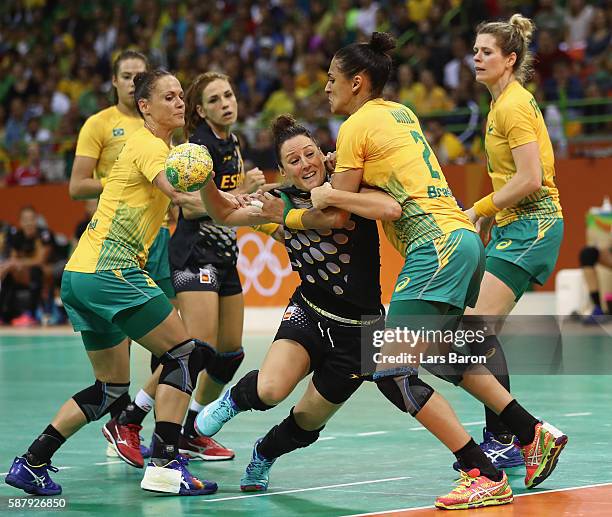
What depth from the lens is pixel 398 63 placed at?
18500 mm

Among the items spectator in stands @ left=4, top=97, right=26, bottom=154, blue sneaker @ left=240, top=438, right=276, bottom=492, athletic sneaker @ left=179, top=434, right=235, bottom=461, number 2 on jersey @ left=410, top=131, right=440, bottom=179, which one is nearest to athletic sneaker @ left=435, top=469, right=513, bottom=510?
blue sneaker @ left=240, top=438, right=276, bottom=492

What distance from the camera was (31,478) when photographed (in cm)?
605

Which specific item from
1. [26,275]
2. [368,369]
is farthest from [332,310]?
[26,275]

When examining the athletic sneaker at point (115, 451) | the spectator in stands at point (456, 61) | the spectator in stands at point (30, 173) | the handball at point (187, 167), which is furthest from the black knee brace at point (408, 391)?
the spectator in stands at point (30, 173)

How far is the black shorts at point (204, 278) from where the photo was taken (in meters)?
7.29

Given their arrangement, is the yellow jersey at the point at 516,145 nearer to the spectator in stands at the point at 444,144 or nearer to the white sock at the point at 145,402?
the white sock at the point at 145,402

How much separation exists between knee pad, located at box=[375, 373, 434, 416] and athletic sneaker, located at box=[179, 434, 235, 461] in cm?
192

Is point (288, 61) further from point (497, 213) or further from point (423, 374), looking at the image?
point (497, 213)

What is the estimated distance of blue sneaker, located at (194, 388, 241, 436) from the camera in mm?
6152

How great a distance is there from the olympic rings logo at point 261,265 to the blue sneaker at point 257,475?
9334 millimetres

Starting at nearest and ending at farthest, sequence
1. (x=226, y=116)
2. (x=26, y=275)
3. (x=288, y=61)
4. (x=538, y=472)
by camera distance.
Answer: (x=538, y=472) < (x=226, y=116) < (x=26, y=275) < (x=288, y=61)

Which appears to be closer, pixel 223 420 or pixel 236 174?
pixel 223 420

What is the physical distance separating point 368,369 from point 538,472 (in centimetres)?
97

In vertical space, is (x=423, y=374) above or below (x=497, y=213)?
below
